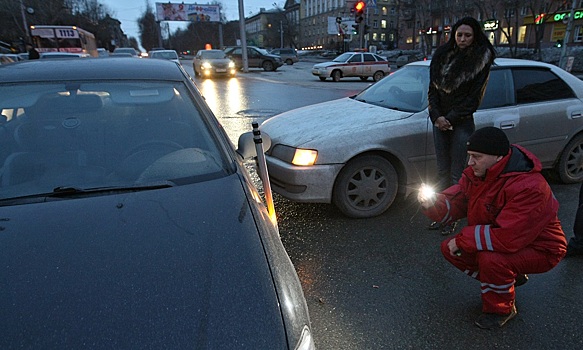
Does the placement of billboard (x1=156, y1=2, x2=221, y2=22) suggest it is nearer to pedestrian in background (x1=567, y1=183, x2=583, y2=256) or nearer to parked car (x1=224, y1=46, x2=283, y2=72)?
parked car (x1=224, y1=46, x2=283, y2=72)

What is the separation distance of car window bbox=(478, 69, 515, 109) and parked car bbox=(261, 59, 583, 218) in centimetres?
1

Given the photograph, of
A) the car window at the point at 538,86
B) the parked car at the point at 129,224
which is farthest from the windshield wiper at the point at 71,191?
the car window at the point at 538,86

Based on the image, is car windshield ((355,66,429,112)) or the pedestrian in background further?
car windshield ((355,66,429,112))

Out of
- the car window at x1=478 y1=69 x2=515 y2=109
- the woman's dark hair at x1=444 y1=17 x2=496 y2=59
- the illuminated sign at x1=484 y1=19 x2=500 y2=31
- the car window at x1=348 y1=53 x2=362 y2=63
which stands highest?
the illuminated sign at x1=484 y1=19 x2=500 y2=31

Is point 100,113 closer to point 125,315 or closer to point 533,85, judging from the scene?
point 125,315

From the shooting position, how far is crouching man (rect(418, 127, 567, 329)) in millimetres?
1969

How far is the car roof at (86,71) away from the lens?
88.6 inches

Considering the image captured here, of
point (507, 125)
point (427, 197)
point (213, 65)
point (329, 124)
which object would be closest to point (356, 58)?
point (213, 65)

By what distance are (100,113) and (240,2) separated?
2567 centimetres

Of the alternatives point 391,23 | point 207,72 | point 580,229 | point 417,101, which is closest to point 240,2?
point 207,72

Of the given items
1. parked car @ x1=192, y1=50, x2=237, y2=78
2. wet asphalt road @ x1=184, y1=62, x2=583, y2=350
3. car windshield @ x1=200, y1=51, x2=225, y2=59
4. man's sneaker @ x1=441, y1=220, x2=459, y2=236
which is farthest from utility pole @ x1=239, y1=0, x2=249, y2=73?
man's sneaker @ x1=441, y1=220, x2=459, y2=236

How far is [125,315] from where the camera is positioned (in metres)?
1.09

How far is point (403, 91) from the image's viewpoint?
13.4 feet

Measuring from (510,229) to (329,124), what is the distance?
2.02 meters
